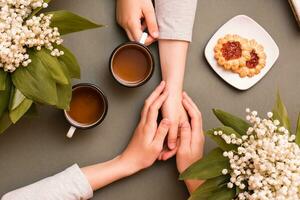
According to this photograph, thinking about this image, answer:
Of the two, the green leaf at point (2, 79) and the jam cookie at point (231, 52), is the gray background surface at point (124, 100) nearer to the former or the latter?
the jam cookie at point (231, 52)

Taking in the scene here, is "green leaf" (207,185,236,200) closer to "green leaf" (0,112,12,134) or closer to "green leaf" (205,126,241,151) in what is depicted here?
"green leaf" (205,126,241,151)

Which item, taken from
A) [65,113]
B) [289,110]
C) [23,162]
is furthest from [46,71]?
[289,110]

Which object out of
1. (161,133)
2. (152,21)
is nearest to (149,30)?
(152,21)

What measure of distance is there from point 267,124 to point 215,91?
354 millimetres

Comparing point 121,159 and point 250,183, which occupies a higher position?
point 250,183

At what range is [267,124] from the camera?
813mm

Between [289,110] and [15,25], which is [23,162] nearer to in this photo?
[15,25]

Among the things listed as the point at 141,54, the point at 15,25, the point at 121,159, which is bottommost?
the point at 121,159

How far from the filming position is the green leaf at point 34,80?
84 cm

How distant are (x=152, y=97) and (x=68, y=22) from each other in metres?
0.31

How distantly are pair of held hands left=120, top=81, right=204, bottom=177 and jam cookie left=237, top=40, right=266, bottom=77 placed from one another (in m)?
0.16

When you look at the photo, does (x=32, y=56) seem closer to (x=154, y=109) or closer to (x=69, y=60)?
(x=69, y=60)

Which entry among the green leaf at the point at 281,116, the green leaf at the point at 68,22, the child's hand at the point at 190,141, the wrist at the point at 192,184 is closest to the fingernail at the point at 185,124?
the child's hand at the point at 190,141

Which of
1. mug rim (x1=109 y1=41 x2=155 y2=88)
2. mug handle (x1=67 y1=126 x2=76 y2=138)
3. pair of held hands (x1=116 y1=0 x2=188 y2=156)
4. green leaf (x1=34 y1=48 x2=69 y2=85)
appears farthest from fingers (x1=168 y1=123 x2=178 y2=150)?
green leaf (x1=34 y1=48 x2=69 y2=85)
